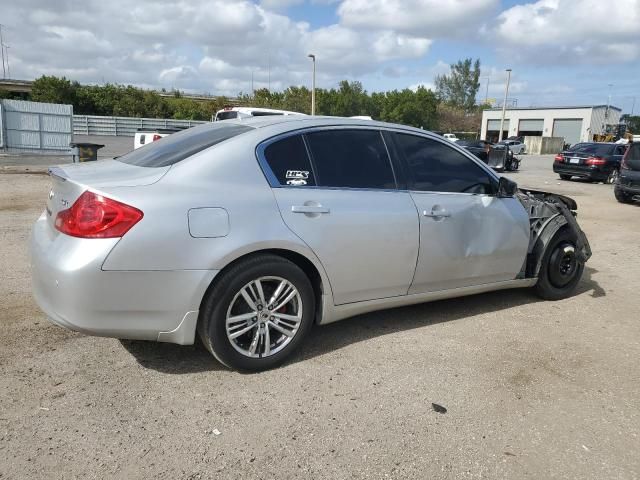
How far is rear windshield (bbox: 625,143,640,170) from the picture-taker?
12.3 m

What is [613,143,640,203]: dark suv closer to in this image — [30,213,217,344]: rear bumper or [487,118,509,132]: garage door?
[30,213,217,344]: rear bumper

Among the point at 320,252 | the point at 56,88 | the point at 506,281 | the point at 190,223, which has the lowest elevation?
the point at 506,281

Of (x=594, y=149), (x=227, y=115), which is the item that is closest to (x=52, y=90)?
(x=227, y=115)

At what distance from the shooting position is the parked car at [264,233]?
9.34ft

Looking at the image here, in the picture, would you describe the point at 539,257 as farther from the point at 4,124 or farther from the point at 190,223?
the point at 4,124

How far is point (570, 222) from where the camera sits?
4.88 m

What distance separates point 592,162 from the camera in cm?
1839

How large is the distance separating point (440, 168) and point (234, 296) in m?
1.99

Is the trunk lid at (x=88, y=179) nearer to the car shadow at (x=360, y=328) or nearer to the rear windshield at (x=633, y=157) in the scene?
the car shadow at (x=360, y=328)

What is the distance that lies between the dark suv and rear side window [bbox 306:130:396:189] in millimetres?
11025

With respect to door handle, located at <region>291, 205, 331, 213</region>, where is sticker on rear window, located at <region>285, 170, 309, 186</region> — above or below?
above

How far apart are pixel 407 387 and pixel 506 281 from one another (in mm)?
1812

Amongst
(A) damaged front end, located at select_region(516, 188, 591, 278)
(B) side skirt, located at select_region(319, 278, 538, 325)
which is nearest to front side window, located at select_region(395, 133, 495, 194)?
(A) damaged front end, located at select_region(516, 188, 591, 278)

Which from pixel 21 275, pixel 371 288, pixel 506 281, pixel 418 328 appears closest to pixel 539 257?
pixel 506 281
